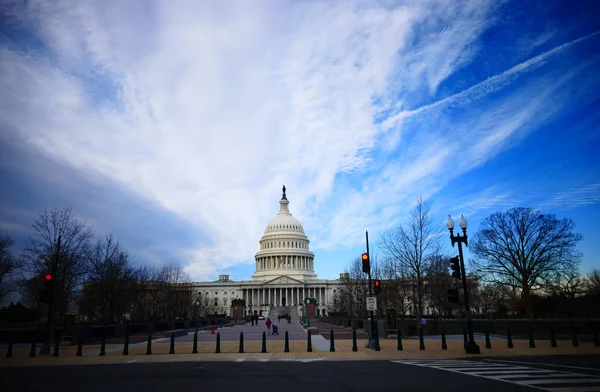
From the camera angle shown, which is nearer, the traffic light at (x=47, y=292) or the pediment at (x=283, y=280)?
the traffic light at (x=47, y=292)

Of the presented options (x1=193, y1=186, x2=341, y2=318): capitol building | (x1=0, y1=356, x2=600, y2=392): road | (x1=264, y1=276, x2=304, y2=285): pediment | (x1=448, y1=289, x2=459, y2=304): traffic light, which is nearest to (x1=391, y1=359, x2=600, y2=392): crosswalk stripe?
(x1=0, y1=356, x2=600, y2=392): road

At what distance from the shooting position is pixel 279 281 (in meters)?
166

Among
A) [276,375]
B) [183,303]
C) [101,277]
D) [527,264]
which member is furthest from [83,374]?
[183,303]

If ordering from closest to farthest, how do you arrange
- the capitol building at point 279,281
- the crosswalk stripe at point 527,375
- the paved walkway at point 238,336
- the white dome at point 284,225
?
the crosswalk stripe at point 527,375 < the paved walkway at point 238,336 < the capitol building at point 279,281 < the white dome at point 284,225

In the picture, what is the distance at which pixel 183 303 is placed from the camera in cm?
7862

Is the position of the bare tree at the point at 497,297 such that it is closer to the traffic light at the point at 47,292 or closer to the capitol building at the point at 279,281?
the traffic light at the point at 47,292

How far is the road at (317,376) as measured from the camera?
11.9 meters

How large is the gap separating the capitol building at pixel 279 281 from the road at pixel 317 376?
489 feet

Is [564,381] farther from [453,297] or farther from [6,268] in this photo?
[6,268]

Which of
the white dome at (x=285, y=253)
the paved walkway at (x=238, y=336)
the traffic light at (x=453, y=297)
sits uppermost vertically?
the white dome at (x=285, y=253)

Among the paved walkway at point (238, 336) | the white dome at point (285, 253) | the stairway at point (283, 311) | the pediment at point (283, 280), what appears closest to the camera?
the paved walkway at point (238, 336)

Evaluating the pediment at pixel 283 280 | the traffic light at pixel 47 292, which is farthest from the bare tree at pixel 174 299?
the pediment at pixel 283 280

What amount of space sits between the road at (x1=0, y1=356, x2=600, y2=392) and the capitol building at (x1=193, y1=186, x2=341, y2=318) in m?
149

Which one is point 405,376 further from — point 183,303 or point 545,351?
point 183,303
